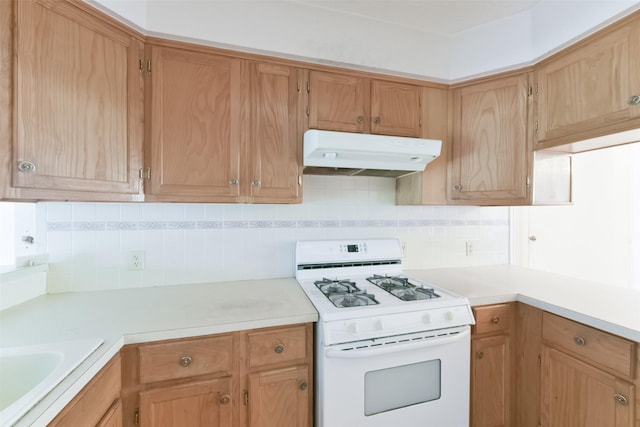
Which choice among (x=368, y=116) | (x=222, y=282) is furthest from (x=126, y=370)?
(x=368, y=116)

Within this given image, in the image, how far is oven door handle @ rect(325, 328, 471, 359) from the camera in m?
1.23

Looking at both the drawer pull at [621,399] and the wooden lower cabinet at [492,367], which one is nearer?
the drawer pull at [621,399]

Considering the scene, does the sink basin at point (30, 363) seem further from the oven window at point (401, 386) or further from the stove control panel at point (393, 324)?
the oven window at point (401, 386)

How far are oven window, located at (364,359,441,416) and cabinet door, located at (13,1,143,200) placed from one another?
1.40 metres

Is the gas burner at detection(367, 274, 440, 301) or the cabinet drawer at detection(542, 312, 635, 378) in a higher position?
the gas burner at detection(367, 274, 440, 301)

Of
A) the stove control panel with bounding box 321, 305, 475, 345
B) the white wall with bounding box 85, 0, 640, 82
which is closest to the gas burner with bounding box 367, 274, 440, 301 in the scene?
the stove control panel with bounding box 321, 305, 475, 345

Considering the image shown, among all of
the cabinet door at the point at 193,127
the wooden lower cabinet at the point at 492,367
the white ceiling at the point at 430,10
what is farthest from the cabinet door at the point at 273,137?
the wooden lower cabinet at the point at 492,367

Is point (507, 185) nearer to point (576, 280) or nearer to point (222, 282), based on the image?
point (576, 280)

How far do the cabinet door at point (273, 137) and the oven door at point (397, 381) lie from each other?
822mm

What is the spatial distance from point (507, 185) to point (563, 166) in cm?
36

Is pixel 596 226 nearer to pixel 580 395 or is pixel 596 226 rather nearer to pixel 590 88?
pixel 590 88

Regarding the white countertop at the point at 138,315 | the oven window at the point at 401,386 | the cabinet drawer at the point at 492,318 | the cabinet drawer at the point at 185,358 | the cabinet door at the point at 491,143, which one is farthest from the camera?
the cabinet door at the point at 491,143

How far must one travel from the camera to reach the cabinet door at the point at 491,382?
1.53 metres

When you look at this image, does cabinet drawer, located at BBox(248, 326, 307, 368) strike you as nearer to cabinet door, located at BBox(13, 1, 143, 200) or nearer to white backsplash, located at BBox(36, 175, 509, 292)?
white backsplash, located at BBox(36, 175, 509, 292)
